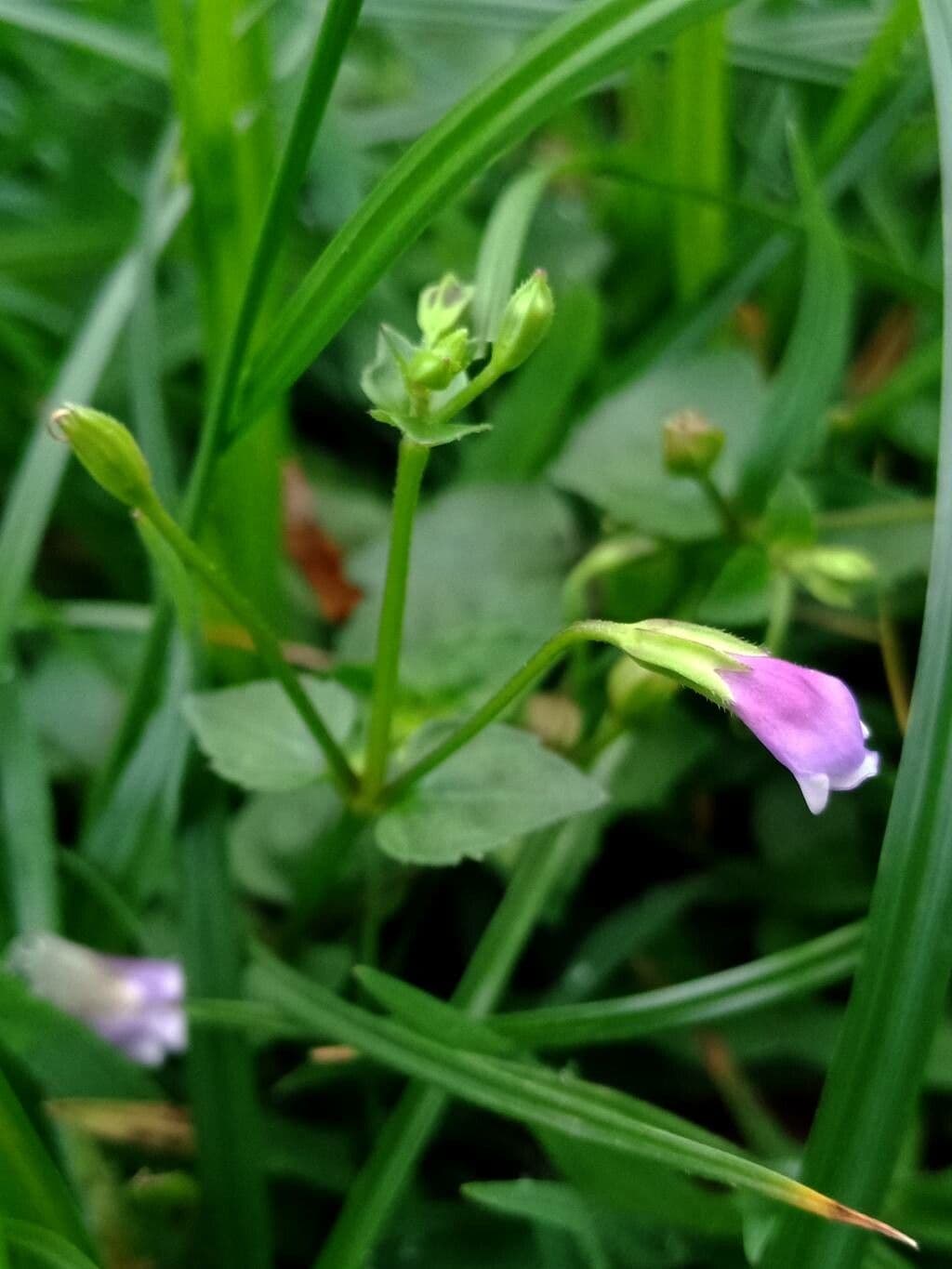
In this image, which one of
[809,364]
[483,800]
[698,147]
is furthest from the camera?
[698,147]

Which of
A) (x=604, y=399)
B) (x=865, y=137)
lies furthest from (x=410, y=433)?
(x=865, y=137)

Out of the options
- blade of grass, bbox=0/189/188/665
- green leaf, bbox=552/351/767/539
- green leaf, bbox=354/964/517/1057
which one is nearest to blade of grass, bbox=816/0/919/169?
green leaf, bbox=552/351/767/539

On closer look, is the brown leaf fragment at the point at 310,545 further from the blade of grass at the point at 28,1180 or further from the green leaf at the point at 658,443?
the blade of grass at the point at 28,1180

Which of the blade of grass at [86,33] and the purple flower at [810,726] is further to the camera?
the blade of grass at [86,33]

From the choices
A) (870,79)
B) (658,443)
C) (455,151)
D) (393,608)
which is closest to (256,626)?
(393,608)

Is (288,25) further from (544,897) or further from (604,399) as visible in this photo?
(544,897)

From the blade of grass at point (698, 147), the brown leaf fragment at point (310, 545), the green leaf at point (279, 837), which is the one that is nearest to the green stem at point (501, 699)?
the green leaf at point (279, 837)

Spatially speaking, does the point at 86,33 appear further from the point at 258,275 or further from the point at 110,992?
the point at 110,992
